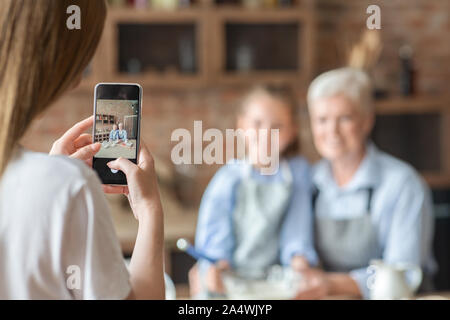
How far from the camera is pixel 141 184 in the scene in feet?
2.05

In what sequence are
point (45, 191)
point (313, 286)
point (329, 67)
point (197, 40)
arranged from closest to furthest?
point (45, 191)
point (313, 286)
point (197, 40)
point (329, 67)

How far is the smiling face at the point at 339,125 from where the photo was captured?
67.0 inches

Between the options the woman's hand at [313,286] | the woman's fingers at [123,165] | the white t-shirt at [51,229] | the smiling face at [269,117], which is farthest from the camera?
the smiling face at [269,117]

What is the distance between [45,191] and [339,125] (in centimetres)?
127

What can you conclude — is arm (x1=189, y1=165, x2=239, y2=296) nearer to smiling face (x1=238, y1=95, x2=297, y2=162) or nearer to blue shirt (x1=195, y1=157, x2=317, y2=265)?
blue shirt (x1=195, y1=157, x2=317, y2=265)

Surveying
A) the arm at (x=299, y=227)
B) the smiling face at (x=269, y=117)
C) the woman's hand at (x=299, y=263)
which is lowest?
the woman's hand at (x=299, y=263)

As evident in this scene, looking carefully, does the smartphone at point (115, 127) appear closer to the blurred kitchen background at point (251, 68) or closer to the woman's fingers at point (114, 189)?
the woman's fingers at point (114, 189)

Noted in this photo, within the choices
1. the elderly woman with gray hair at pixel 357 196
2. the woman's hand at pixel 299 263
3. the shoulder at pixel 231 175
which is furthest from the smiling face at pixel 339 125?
the woman's hand at pixel 299 263

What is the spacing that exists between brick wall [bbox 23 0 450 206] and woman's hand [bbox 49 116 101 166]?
222 cm

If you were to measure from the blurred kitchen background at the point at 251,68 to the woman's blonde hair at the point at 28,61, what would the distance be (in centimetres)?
195

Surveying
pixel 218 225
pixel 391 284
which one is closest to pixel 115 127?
pixel 391 284

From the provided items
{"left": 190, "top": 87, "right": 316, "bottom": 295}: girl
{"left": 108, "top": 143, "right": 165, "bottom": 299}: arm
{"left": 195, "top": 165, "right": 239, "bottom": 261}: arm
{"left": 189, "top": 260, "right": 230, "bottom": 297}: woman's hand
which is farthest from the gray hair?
{"left": 108, "top": 143, "right": 165, "bottom": 299}: arm

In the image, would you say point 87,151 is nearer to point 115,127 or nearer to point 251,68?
point 115,127
